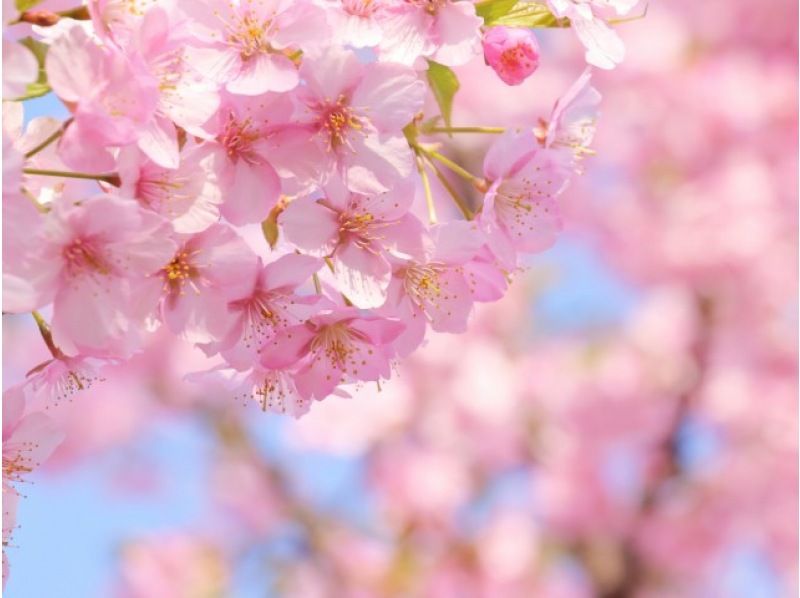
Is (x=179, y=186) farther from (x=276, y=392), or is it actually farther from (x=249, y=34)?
(x=276, y=392)

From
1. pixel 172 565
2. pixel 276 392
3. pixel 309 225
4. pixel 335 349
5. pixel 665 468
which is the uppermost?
pixel 309 225

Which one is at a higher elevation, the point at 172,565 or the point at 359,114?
the point at 359,114

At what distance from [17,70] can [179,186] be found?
0.47ft

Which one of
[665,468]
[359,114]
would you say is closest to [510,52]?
[359,114]

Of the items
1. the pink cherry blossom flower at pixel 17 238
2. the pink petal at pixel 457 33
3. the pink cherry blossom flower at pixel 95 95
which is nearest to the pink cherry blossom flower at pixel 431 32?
the pink petal at pixel 457 33

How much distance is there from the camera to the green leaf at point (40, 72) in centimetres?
83

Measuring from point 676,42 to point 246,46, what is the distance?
514 centimetres

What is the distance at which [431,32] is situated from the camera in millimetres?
926

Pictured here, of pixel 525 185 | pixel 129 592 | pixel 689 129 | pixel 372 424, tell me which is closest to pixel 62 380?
pixel 525 185

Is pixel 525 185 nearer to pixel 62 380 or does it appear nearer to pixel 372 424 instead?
pixel 62 380

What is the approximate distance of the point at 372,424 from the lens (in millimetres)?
5223

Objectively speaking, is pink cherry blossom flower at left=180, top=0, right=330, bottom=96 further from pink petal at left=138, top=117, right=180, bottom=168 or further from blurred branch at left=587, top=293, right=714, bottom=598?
blurred branch at left=587, top=293, right=714, bottom=598

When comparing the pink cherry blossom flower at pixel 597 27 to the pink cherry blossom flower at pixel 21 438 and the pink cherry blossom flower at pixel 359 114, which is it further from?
the pink cherry blossom flower at pixel 21 438

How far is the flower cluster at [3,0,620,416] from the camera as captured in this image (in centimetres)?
81
